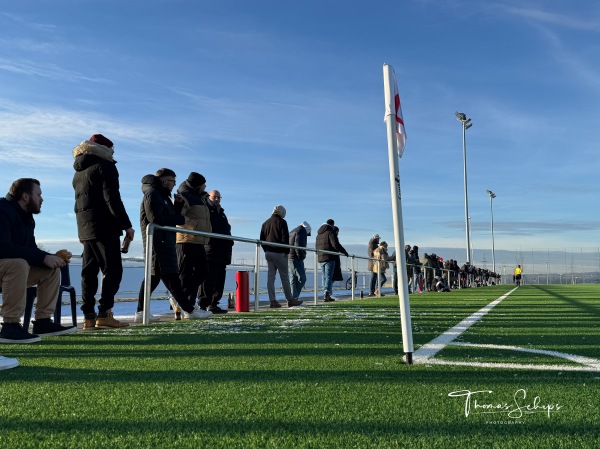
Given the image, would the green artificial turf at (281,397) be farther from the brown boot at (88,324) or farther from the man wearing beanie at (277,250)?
the man wearing beanie at (277,250)

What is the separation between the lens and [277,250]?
1226 centimetres

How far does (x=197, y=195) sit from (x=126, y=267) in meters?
3.46

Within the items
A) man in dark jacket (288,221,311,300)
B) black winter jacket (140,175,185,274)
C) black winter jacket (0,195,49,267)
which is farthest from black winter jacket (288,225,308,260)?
black winter jacket (0,195,49,267)

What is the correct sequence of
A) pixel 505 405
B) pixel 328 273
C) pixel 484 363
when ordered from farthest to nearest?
pixel 328 273 → pixel 484 363 → pixel 505 405

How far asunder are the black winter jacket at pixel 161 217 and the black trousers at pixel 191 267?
0.69 metres

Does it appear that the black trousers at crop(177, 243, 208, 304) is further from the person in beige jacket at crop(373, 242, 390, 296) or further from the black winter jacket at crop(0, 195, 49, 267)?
the person in beige jacket at crop(373, 242, 390, 296)

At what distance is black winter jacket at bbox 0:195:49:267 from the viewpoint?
5230mm

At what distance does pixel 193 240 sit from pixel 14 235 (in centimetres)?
340

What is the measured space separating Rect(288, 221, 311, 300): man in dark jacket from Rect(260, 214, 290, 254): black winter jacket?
47.1 inches

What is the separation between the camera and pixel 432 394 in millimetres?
2889

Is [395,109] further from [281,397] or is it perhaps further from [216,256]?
[216,256]

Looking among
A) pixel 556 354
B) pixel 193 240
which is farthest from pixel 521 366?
pixel 193 240

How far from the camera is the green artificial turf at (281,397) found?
223 cm

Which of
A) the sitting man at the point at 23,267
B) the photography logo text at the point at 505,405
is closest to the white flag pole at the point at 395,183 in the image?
the photography logo text at the point at 505,405
